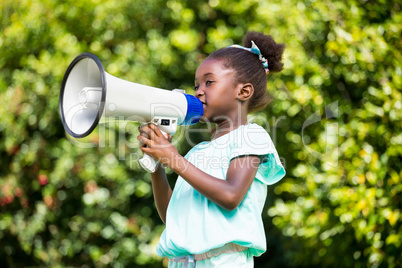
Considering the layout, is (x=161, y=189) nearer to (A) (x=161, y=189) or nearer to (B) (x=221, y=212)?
(A) (x=161, y=189)

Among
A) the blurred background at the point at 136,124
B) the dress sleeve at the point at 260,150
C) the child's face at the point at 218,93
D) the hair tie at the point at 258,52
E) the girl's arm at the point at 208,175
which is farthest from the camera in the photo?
the blurred background at the point at 136,124

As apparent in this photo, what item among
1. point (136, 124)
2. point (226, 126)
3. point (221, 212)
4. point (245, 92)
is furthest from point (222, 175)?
point (136, 124)

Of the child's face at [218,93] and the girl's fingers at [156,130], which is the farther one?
the child's face at [218,93]

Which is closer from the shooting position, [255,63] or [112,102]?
[112,102]

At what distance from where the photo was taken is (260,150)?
158 cm

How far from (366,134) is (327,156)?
0.27 m

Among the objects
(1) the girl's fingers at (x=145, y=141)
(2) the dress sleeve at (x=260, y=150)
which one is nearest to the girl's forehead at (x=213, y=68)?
(2) the dress sleeve at (x=260, y=150)

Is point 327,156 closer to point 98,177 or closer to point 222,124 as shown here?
point 222,124

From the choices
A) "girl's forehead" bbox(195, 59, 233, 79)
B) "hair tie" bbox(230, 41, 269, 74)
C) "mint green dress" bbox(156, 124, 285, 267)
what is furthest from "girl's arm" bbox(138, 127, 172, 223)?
"hair tie" bbox(230, 41, 269, 74)

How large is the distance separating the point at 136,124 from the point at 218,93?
2152 millimetres

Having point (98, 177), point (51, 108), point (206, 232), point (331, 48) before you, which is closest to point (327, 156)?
point (331, 48)

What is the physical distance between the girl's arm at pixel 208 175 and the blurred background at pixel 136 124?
141 cm

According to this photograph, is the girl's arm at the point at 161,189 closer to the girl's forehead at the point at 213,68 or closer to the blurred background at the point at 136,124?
the girl's forehead at the point at 213,68

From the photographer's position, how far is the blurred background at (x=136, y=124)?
2936 mm
